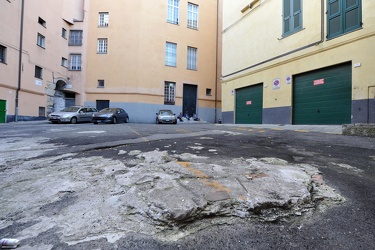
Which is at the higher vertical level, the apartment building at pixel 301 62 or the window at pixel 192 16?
the window at pixel 192 16

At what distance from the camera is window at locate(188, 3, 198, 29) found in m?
23.3

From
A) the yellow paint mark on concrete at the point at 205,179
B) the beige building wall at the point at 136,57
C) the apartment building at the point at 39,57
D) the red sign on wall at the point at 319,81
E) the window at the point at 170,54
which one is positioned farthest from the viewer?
the window at the point at 170,54

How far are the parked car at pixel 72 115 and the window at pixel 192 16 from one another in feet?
44.9

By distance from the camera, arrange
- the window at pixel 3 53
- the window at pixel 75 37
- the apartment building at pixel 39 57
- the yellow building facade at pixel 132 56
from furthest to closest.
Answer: the window at pixel 75 37
the yellow building facade at pixel 132 56
the apartment building at pixel 39 57
the window at pixel 3 53

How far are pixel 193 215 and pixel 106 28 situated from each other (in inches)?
942

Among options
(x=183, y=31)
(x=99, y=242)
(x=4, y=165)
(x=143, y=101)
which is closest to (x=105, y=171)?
(x=99, y=242)

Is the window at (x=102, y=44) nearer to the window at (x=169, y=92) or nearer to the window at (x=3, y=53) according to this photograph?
the window at (x=169, y=92)

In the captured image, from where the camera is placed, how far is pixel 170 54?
74.0 ft

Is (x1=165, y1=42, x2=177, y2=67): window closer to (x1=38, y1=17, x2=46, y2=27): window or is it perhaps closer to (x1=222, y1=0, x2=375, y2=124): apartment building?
(x1=222, y1=0, x2=375, y2=124): apartment building

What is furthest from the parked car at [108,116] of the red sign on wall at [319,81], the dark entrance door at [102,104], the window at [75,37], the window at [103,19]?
the red sign on wall at [319,81]

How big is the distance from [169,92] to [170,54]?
3.89 metres

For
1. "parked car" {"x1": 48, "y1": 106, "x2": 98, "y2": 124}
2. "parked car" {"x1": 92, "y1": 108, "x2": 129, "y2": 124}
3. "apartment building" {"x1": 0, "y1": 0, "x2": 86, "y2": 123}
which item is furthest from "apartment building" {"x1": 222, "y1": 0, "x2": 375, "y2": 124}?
"apartment building" {"x1": 0, "y1": 0, "x2": 86, "y2": 123}

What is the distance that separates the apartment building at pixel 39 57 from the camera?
14688 millimetres

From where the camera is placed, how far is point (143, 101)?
841 inches
